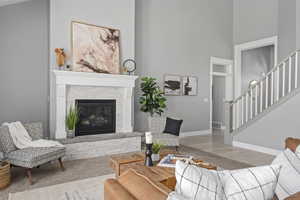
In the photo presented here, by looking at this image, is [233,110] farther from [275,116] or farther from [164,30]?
[164,30]

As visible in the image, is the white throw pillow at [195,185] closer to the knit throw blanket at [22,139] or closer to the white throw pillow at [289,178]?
the white throw pillow at [289,178]

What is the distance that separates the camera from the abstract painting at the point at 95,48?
4.35m

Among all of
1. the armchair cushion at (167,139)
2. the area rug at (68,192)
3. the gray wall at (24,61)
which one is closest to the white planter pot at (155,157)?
the area rug at (68,192)

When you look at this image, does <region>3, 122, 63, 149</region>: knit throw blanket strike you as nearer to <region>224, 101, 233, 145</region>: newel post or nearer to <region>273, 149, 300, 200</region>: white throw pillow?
<region>273, 149, 300, 200</region>: white throw pillow

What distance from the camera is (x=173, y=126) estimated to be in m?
4.72

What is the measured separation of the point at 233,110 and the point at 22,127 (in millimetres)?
4628

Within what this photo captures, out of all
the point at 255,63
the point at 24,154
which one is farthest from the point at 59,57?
the point at 255,63

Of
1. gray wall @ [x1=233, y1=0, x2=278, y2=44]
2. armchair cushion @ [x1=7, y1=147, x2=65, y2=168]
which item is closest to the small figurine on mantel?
armchair cushion @ [x1=7, y1=147, x2=65, y2=168]

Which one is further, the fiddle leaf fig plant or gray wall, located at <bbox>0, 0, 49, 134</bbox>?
the fiddle leaf fig plant

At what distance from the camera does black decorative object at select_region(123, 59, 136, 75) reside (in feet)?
16.2

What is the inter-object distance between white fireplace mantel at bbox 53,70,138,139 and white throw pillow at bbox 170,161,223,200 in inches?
143

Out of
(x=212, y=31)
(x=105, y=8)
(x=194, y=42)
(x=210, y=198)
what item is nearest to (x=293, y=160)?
(x=210, y=198)

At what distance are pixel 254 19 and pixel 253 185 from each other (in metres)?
7.18

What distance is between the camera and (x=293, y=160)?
1.45 m
